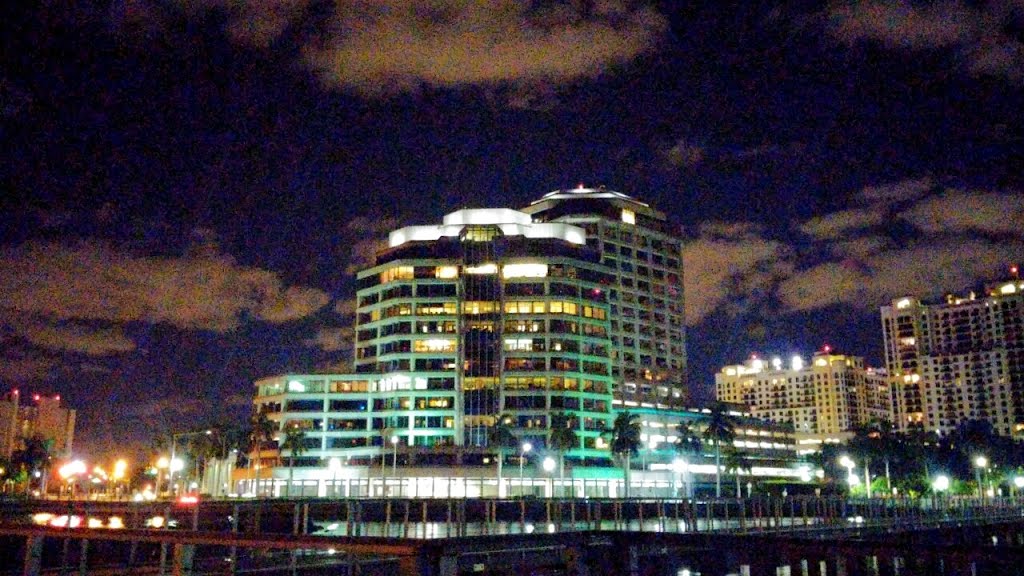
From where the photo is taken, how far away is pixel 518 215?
17700cm

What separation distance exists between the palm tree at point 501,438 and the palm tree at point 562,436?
6.99 m

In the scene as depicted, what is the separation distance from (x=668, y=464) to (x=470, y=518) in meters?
82.8

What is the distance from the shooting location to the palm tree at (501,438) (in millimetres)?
135750

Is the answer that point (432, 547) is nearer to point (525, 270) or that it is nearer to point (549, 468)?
point (549, 468)

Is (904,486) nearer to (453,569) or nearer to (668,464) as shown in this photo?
(668,464)

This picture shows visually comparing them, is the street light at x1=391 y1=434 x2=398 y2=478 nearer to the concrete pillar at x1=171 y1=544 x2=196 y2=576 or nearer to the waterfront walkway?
the waterfront walkway

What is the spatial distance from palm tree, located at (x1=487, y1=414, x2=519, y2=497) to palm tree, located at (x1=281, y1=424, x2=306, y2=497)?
101 feet

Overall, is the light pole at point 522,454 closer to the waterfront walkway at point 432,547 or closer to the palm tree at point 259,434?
the waterfront walkway at point 432,547

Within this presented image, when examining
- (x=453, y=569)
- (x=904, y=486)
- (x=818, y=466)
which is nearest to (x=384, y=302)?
(x=818, y=466)

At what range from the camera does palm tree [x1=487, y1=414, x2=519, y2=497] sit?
136 m

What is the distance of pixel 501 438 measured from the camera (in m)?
137

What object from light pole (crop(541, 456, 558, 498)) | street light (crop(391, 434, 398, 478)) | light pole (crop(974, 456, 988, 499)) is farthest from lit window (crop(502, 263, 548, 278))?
light pole (crop(974, 456, 988, 499))

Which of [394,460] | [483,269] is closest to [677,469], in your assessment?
[483,269]

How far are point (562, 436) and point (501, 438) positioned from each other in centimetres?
1050
